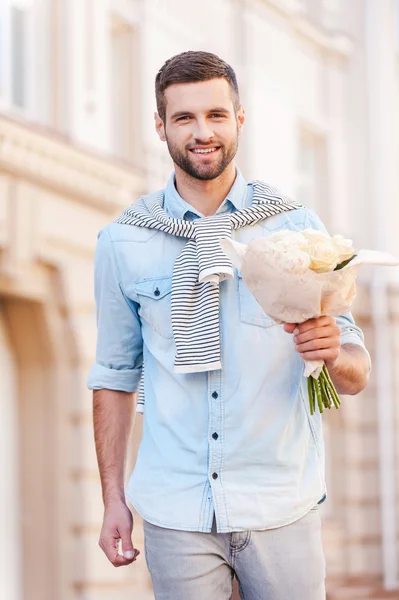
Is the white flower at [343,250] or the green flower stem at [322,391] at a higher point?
the white flower at [343,250]

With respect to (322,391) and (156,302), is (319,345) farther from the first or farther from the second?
(156,302)

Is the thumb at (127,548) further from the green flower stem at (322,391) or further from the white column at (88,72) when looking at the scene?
the white column at (88,72)

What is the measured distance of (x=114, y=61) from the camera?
11938mm

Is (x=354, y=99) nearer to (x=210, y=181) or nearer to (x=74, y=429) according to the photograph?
(x=74, y=429)

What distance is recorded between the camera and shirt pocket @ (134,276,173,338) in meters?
3.18

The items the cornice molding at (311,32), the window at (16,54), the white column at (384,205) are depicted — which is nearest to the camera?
the window at (16,54)

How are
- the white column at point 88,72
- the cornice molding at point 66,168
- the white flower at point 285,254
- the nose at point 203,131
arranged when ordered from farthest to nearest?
the white column at point 88,72, the cornice molding at point 66,168, the nose at point 203,131, the white flower at point 285,254

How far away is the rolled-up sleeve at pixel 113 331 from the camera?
3311 millimetres

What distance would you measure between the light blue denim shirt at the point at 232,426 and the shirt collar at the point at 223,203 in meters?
0.08

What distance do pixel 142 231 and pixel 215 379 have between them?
17.9 inches

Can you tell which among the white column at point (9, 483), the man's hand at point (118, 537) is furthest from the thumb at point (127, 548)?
the white column at point (9, 483)

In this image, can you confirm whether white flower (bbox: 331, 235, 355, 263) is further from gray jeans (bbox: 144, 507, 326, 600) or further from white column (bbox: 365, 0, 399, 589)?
white column (bbox: 365, 0, 399, 589)

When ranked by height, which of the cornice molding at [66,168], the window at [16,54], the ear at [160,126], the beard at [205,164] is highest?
the window at [16,54]

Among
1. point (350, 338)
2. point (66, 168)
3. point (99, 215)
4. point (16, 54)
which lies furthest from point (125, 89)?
point (350, 338)
